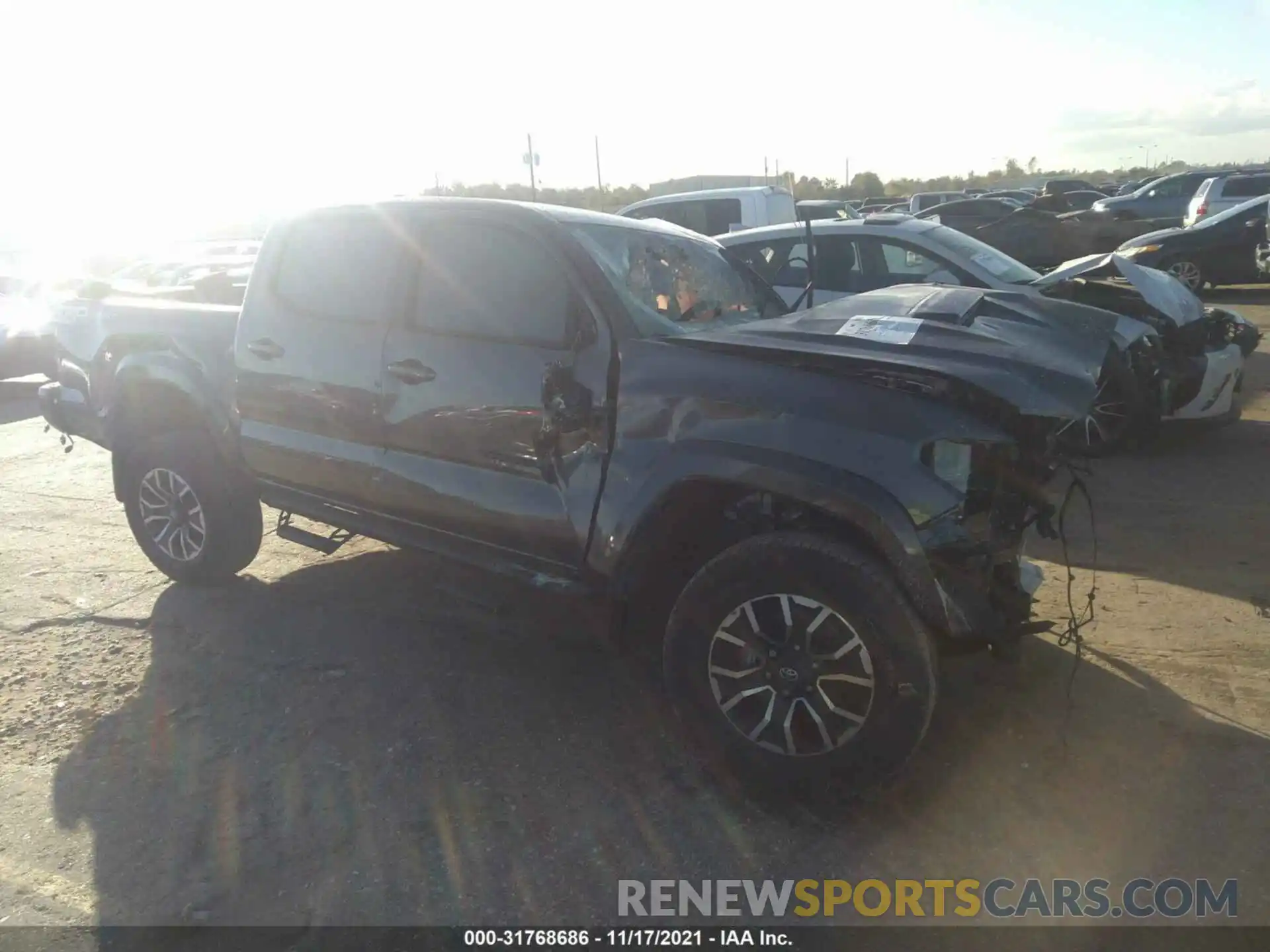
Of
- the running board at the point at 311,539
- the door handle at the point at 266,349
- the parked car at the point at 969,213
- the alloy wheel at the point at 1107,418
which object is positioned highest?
the door handle at the point at 266,349

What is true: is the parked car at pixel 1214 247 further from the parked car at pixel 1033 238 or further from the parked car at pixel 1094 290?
the parked car at pixel 1094 290

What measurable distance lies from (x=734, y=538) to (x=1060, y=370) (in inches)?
48.2

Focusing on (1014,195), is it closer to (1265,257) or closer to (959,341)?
(1265,257)

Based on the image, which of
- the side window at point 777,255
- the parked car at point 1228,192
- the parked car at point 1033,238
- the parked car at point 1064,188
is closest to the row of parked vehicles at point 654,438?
the side window at point 777,255

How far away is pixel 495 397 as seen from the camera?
3600 mm

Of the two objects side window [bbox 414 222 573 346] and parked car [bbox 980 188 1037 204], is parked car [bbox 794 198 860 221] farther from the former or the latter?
parked car [bbox 980 188 1037 204]

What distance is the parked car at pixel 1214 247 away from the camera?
1388cm

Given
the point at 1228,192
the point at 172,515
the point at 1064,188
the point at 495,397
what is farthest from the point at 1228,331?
the point at 1064,188

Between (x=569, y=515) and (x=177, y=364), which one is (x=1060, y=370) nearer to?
(x=569, y=515)

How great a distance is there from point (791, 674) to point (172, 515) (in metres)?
3.43

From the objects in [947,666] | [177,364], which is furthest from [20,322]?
[947,666]

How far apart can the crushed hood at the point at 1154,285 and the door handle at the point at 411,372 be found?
5.35m

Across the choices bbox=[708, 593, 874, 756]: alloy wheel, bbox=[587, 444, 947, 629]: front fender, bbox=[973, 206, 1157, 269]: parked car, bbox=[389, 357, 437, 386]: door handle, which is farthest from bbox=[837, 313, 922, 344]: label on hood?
bbox=[973, 206, 1157, 269]: parked car

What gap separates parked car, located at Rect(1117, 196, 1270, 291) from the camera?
45.5 ft
